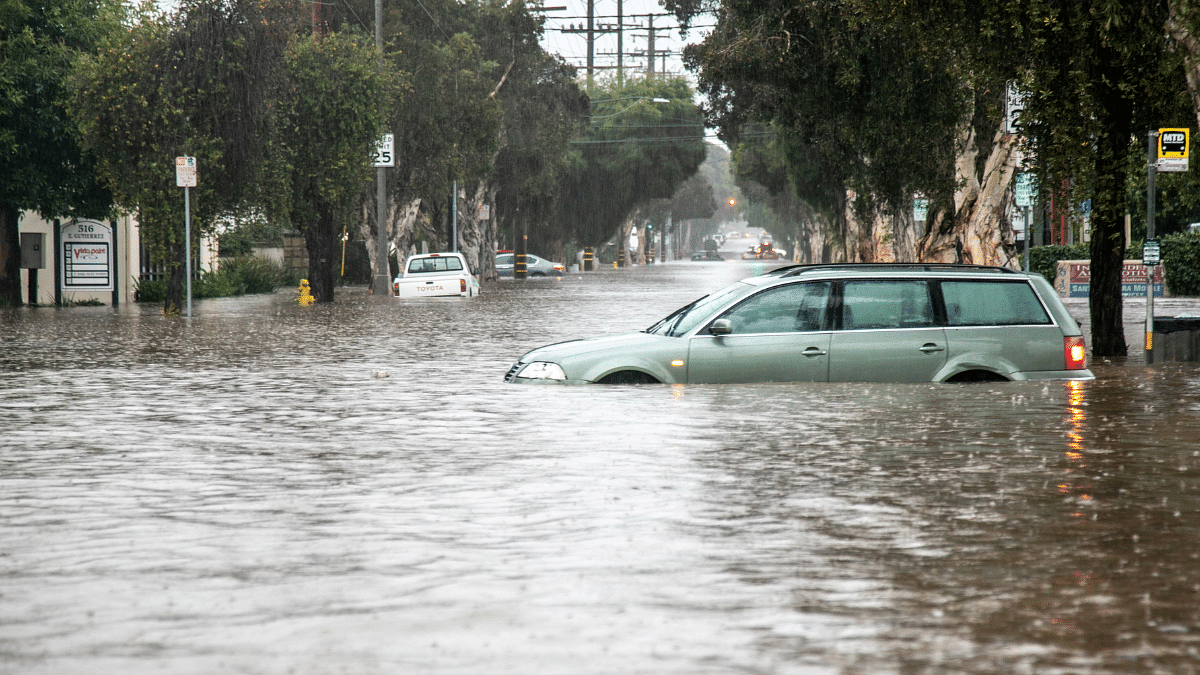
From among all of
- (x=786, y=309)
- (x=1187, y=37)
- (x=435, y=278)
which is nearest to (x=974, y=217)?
(x=1187, y=37)

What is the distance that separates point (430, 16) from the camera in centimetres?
5359

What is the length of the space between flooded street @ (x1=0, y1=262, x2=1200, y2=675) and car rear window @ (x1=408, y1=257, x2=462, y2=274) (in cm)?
3011

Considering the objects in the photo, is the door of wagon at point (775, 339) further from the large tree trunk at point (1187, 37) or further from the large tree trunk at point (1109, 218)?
the large tree trunk at point (1109, 218)

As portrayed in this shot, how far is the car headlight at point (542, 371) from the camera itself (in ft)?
48.8

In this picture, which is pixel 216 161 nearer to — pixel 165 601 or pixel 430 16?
pixel 430 16

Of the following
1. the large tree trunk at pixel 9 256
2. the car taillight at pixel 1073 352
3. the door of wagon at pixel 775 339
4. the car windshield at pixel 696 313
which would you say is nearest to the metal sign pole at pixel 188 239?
the large tree trunk at pixel 9 256

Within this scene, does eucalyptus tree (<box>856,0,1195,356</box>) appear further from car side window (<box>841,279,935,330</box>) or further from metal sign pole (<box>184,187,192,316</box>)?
metal sign pole (<box>184,187,192,316</box>)

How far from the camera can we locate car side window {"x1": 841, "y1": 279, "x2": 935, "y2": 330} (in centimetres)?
1404

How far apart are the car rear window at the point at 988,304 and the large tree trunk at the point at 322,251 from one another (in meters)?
30.6

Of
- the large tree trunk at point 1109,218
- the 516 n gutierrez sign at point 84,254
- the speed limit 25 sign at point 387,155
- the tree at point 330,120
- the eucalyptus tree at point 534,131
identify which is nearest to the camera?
the large tree trunk at point 1109,218

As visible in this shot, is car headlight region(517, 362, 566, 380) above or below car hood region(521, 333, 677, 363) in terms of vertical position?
below

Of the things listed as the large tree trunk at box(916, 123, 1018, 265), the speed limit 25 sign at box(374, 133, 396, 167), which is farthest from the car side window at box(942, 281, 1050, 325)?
the speed limit 25 sign at box(374, 133, 396, 167)

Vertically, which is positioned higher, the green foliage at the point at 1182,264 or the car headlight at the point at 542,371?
the green foliage at the point at 1182,264

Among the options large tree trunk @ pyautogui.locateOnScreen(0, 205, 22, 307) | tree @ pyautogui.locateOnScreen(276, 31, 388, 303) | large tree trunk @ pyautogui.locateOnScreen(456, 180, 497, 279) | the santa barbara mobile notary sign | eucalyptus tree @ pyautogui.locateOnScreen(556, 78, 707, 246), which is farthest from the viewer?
eucalyptus tree @ pyautogui.locateOnScreen(556, 78, 707, 246)
